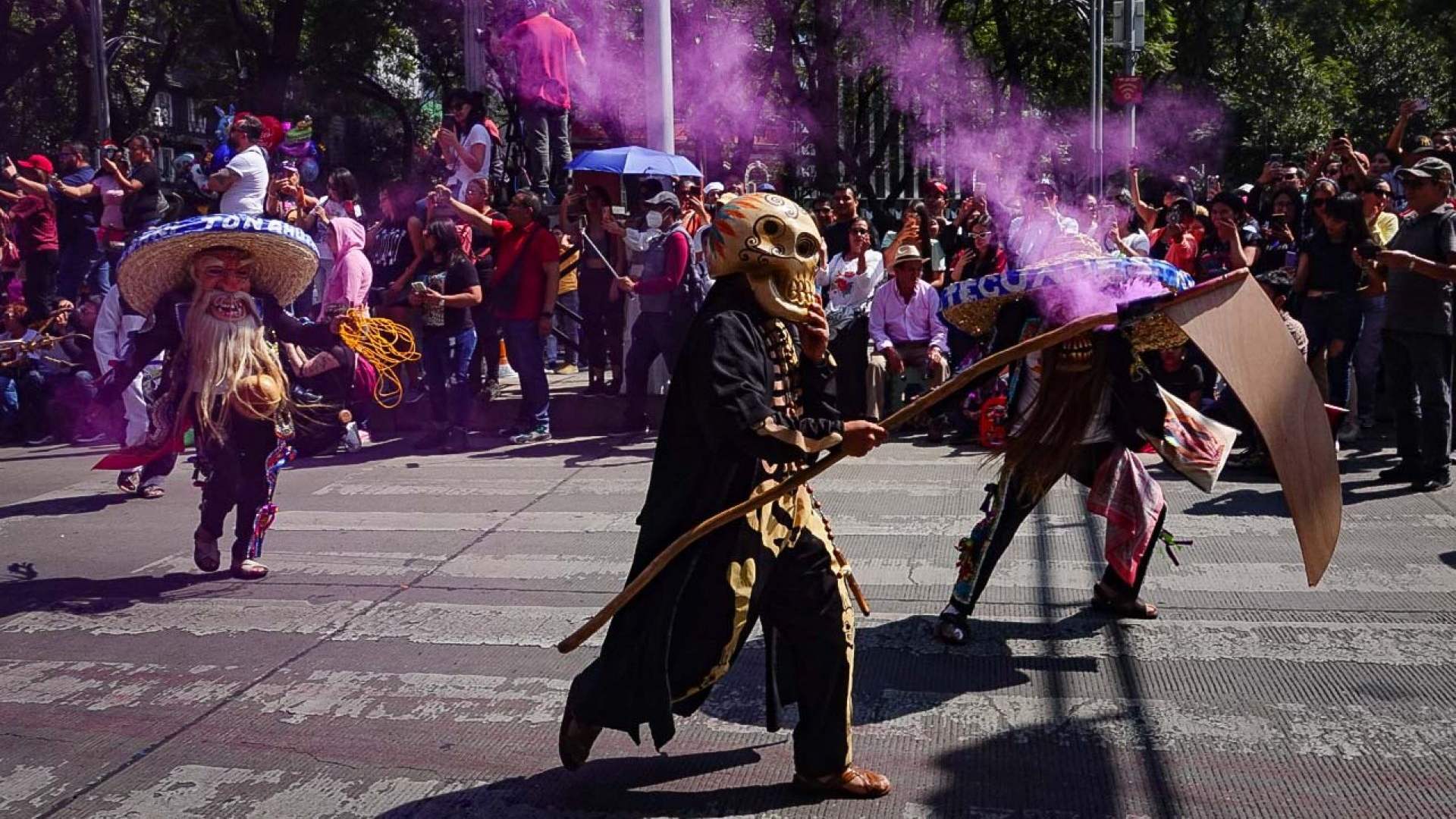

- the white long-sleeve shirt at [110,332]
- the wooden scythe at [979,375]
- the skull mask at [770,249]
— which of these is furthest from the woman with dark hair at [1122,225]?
the white long-sleeve shirt at [110,332]

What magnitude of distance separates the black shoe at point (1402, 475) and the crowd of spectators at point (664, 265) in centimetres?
2

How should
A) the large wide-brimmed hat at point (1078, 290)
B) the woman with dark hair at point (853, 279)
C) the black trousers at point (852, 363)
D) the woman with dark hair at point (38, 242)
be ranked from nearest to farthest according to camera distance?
the large wide-brimmed hat at point (1078, 290) → the black trousers at point (852, 363) → the woman with dark hair at point (853, 279) → the woman with dark hair at point (38, 242)

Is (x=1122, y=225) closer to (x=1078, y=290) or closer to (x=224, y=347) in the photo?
(x=1078, y=290)

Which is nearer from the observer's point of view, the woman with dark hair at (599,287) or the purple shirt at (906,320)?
the purple shirt at (906,320)

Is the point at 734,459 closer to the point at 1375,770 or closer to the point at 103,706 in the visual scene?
the point at 1375,770

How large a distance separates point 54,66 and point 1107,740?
3609 cm

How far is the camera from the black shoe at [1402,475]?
337 inches

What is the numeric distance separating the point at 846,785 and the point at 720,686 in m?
1.17

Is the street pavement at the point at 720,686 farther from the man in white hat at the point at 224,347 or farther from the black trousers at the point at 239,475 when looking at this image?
the man in white hat at the point at 224,347

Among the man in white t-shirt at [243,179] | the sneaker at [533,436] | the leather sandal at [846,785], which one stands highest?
the man in white t-shirt at [243,179]

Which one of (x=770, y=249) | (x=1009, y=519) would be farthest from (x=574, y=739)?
(x=1009, y=519)

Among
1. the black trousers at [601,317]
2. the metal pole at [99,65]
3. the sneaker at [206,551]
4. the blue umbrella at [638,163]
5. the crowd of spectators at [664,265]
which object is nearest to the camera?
the sneaker at [206,551]

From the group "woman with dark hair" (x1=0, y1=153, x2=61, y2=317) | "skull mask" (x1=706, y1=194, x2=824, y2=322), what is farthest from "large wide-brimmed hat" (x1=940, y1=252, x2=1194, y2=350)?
"woman with dark hair" (x1=0, y1=153, x2=61, y2=317)

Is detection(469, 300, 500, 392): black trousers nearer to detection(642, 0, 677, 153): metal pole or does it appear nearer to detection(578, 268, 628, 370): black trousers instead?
detection(578, 268, 628, 370): black trousers
